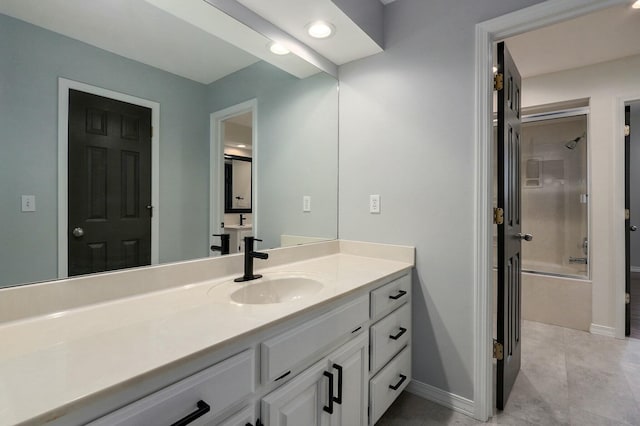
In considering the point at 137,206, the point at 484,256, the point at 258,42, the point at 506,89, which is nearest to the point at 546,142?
the point at 506,89

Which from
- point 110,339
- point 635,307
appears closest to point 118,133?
point 110,339

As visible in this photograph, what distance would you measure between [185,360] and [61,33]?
110cm

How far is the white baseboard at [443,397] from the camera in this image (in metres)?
1.58

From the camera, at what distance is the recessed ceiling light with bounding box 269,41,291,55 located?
5.33 ft

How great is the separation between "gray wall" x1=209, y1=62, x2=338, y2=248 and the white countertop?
69cm

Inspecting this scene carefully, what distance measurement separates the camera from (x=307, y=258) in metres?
1.86

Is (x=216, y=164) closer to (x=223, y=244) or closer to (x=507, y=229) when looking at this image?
(x=223, y=244)

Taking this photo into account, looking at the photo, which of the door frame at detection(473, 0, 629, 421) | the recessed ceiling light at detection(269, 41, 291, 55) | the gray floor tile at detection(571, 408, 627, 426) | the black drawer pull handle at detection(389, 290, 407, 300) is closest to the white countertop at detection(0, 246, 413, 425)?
the black drawer pull handle at detection(389, 290, 407, 300)

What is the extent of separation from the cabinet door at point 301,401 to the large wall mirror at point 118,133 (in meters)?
0.70

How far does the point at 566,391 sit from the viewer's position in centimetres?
181

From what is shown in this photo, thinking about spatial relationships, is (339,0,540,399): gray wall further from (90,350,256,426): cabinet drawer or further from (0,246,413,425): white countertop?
(90,350,256,426): cabinet drawer

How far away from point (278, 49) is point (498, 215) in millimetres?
1504

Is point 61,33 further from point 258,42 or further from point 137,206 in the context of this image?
point 258,42

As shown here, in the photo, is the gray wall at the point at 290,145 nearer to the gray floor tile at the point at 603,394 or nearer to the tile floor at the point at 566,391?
the tile floor at the point at 566,391
